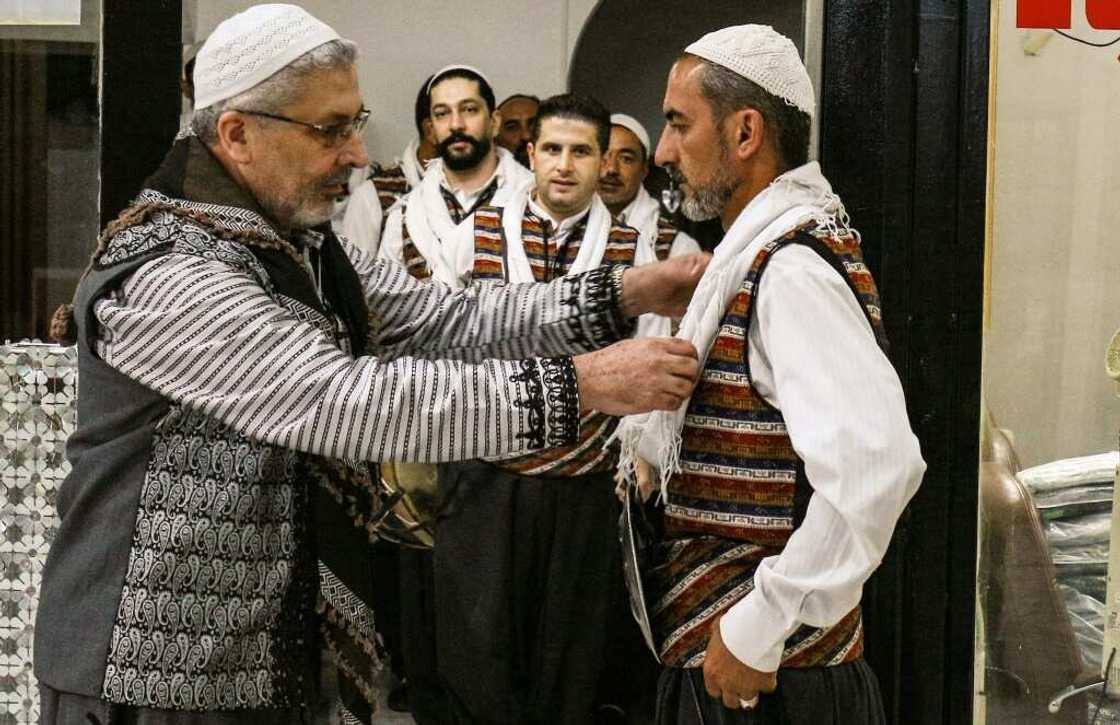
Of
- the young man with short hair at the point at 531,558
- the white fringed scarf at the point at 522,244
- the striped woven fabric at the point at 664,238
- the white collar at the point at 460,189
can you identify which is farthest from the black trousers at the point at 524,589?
the white collar at the point at 460,189

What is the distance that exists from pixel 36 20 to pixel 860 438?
2.49 m

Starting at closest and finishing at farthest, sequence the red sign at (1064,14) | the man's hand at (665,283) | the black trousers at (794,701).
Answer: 1. the black trousers at (794,701)
2. the man's hand at (665,283)
3. the red sign at (1064,14)

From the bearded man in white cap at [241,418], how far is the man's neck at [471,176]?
193 cm

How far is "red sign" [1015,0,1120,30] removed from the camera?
346 cm

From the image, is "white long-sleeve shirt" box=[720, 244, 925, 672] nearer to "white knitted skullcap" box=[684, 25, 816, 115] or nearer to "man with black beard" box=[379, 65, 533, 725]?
"white knitted skullcap" box=[684, 25, 816, 115]

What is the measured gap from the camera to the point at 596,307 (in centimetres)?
286

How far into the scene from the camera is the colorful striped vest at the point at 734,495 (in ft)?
7.71

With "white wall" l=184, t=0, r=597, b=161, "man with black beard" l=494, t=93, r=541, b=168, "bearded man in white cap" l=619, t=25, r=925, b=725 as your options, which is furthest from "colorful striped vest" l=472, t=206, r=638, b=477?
"bearded man in white cap" l=619, t=25, r=925, b=725

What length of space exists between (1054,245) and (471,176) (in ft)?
6.07

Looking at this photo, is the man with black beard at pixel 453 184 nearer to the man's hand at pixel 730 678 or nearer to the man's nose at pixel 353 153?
the man's nose at pixel 353 153

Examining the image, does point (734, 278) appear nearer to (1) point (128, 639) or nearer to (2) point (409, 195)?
(1) point (128, 639)

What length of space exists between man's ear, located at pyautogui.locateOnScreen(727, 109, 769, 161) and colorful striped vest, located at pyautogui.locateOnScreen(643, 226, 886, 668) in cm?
26

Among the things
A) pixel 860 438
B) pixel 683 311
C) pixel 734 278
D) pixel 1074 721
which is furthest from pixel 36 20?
pixel 1074 721

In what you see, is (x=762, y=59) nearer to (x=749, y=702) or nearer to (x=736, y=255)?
(x=736, y=255)
